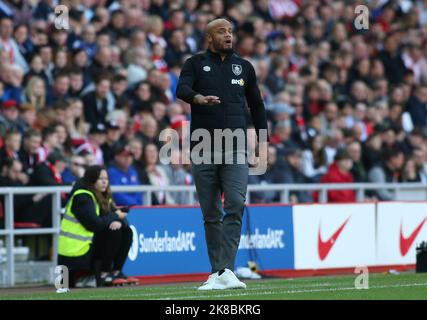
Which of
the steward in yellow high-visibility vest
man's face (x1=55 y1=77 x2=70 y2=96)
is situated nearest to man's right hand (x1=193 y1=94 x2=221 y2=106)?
the steward in yellow high-visibility vest

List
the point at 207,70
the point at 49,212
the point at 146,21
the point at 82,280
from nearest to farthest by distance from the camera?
the point at 207,70
the point at 82,280
the point at 49,212
the point at 146,21

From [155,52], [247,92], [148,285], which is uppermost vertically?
[155,52]

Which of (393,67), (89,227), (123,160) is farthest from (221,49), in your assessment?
(393,67)

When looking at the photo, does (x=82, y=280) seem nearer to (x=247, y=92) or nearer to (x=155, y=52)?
(x=247, y=92)

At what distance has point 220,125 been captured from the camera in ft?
40.6

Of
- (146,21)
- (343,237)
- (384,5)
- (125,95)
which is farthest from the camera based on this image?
(384,5)

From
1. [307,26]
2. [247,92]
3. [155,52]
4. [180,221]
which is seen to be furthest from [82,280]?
[307,26]

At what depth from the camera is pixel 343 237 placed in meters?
18.5

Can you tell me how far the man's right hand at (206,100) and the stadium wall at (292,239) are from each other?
4.67m

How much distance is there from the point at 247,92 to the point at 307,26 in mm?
13222

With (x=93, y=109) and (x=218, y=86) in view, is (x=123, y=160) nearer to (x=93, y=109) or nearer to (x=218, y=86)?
(x=93, y=109)

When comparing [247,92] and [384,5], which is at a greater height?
[384,5]

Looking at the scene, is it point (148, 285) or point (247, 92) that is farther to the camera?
point (148, 285)

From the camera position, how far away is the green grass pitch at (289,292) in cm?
1155
